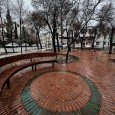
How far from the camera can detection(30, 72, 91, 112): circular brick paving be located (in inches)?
112

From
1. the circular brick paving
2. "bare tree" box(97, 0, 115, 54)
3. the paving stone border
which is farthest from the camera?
"bare tree" box(97, 0, 115, 54)

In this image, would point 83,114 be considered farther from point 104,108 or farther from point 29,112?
point 29,112

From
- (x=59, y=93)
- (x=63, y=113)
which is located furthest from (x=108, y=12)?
(x=63, y=113)

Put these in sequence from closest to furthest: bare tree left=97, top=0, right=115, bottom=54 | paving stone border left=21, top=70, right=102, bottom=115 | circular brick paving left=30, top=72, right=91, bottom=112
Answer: paving stone border left=21, top=70, right=102, bottom=115, circular brick paving left=30, top=72, right=91, bottom=112, bare tree left=97, top=0, right=115, bottom=54

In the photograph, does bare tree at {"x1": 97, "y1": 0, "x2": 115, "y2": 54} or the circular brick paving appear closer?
the circular brick paving

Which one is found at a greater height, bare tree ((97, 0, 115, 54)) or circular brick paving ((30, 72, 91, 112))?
bare tree ((97, 0, 115, 54))

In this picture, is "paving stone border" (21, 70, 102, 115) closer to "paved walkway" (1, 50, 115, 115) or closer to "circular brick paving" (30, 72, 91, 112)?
"paved walkway" (1, 50, 115, 115)

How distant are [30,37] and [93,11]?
26906 millimetres

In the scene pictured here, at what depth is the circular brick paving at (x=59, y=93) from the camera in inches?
112

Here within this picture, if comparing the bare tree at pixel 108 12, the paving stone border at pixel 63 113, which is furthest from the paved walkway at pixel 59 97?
the bare tree at pixel 108 12

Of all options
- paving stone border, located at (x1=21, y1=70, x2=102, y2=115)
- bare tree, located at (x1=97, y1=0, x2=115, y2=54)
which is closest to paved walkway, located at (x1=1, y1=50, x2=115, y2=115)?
paving stone border, located at (x1=21, y1=70, x2=102, y2=115)

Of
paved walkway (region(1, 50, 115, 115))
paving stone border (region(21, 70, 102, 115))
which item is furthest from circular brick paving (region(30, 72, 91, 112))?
paving stone border (region(21, 70, 102, 115))

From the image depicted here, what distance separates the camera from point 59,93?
11.3 feet

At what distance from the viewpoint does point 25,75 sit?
491 centimetres
